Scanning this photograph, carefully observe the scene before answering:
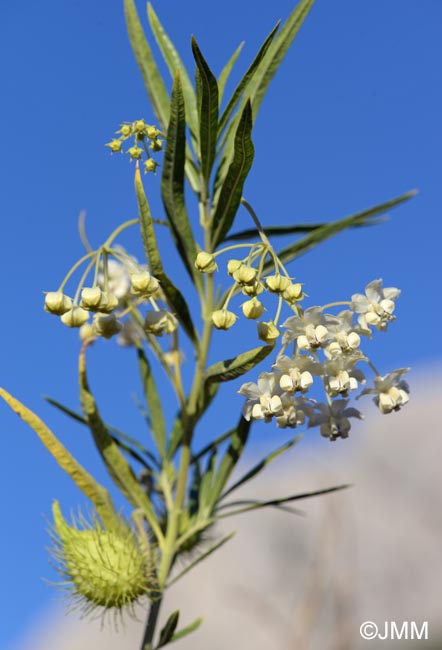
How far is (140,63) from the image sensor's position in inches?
79.8

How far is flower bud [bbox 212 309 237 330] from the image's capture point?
153 centimetres

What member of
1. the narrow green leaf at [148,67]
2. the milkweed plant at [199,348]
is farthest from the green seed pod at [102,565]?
the narrow green leaf at [148,67]

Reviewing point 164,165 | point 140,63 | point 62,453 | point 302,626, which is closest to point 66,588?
point 62,453

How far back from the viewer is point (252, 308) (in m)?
1.51

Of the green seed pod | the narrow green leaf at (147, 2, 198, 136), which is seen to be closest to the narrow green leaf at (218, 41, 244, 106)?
→ the narrow green leaf at (147, 2, 198, 136)

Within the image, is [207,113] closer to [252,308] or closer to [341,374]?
[252,308]

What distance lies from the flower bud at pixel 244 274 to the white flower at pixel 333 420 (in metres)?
0.31

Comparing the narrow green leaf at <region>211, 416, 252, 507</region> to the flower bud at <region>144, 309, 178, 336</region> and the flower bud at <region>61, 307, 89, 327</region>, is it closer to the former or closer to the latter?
the flower bud at <region>144, 309, 178, 336</region>

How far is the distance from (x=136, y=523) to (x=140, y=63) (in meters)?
1.11

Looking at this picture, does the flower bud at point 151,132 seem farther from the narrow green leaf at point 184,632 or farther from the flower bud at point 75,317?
the narrow green leaf at point 184,632

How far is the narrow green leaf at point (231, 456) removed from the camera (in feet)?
5.74

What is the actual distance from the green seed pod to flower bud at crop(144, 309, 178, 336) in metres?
0.40

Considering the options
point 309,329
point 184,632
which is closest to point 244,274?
point 309,329

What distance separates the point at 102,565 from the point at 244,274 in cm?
64
